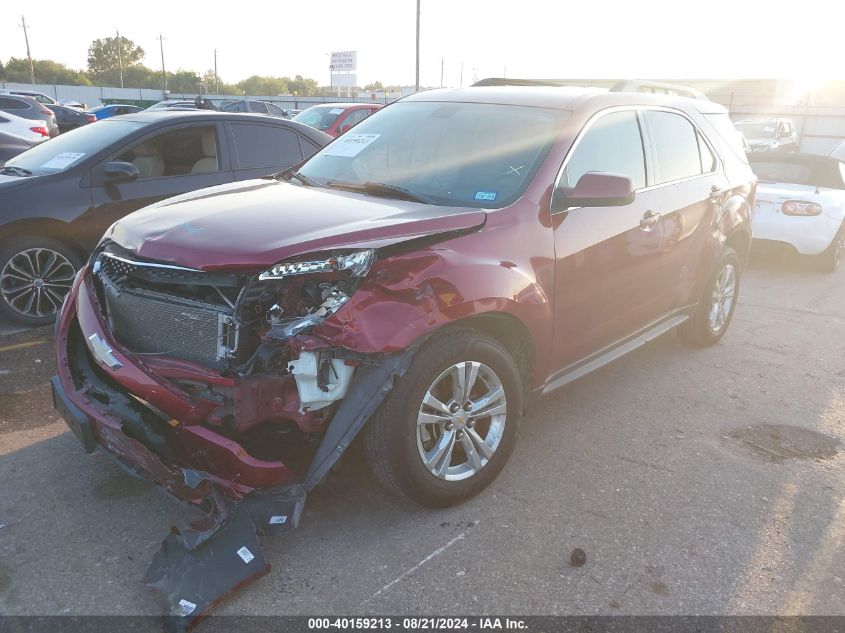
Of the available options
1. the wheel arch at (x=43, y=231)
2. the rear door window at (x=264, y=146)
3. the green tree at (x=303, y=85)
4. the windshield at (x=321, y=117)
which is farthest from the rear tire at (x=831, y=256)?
the green tree at (x=303, y=85)

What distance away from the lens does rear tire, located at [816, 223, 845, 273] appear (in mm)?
8523

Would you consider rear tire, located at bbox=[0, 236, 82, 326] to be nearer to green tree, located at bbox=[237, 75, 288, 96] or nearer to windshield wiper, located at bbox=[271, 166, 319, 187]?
windshield wiper, located at bbox=[271, 166, 319, 187]

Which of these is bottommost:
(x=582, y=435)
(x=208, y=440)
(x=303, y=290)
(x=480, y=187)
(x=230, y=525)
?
(x=582, y=435)

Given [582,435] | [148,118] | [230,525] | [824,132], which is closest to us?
[230,525]

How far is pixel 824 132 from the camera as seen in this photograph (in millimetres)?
25641

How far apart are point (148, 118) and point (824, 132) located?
26809mm

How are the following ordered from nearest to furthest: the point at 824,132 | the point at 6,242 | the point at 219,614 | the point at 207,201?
the point at 219,614 → the point at 207,201 → the point at 6,242 → the point at 824,132

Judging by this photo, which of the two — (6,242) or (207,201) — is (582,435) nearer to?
(207,201)

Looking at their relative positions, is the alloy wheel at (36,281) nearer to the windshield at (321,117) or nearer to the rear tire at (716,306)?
the rear tire at (716,306)

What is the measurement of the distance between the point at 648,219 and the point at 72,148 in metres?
4.68

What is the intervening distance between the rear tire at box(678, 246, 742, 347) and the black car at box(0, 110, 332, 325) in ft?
13.0

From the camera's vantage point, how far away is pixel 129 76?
321ft

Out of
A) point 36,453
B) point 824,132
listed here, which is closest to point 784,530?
point 36,453

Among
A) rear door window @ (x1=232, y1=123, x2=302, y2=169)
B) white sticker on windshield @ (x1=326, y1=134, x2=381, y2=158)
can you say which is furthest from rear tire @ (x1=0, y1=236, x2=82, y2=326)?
white sticker on windshield @ (x1=326, y1=134, x2=381, y2=158)
